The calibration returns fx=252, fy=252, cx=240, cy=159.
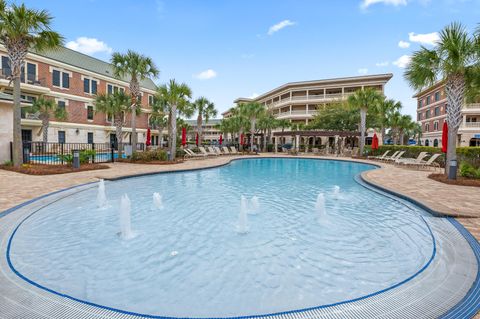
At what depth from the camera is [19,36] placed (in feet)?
40.2

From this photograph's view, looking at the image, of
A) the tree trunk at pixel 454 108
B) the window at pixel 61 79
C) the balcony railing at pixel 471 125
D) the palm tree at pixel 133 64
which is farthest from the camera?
the balcony railing at pixel 471 125

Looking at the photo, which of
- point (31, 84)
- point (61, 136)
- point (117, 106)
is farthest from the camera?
point (61, 136)

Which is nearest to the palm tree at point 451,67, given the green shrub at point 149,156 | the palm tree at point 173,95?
the palm tree at point 173,95

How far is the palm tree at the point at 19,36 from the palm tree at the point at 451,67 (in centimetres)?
1833

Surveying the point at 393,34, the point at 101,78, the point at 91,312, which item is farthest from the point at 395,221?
the point at 101,78

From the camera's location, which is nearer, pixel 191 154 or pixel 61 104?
pixel 191 154

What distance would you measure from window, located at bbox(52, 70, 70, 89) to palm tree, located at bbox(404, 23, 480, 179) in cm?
3410

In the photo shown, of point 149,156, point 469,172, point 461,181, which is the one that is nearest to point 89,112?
point 149,156

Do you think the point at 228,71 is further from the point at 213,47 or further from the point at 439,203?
the point at 439,203

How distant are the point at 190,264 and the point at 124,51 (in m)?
19.3

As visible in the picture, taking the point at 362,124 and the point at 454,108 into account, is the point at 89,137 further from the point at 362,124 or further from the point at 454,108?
the point at 454,108

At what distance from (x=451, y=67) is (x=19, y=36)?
20273 millimetres

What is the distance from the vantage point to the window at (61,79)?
94.5 ft

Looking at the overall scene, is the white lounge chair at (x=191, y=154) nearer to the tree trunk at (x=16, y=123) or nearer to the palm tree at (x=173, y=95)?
the palm tree at (x=173, y=95)
